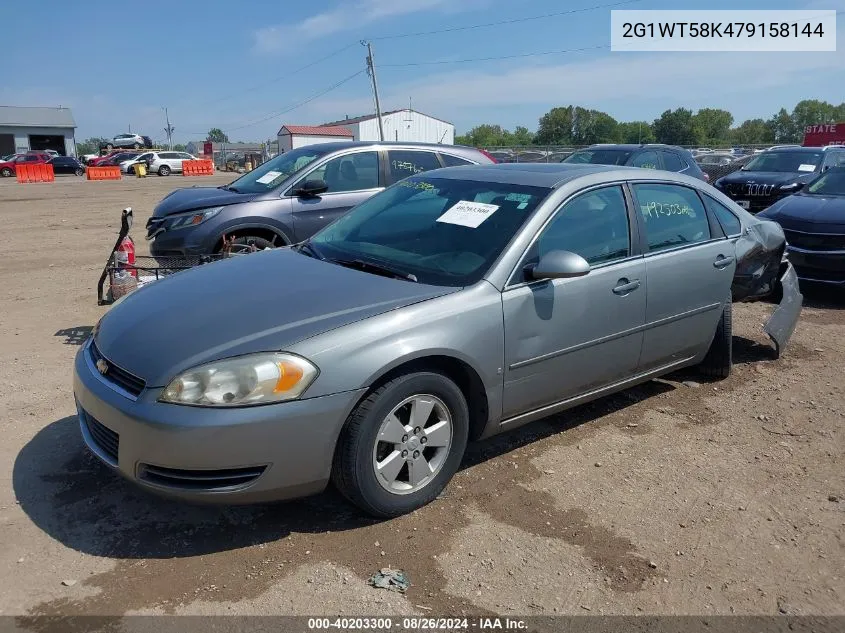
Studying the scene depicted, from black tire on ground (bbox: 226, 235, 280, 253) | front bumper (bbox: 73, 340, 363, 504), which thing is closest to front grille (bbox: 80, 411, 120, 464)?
front bumper (bbox: 73, 340, 363, 504)

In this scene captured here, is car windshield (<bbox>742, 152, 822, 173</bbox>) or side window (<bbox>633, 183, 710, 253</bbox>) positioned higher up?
car windshield (<bbox>742, 152, 822, 173</bbox>)

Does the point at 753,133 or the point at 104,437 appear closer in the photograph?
the point at 104,437

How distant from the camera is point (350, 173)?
24.5ft

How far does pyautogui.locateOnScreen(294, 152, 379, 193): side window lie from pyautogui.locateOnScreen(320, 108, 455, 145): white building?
2387 inches

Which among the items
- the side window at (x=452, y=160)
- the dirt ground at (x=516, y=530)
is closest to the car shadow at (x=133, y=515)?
the dirt ground at (x=516, y=530)

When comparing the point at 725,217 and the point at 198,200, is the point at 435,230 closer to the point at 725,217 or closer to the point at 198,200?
the point at 725,217

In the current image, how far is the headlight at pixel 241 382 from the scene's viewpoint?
110 inches

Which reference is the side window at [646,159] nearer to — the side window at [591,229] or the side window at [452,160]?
the side window at [452,160]

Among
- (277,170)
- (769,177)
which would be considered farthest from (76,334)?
(769,177)

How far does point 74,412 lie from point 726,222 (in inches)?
183

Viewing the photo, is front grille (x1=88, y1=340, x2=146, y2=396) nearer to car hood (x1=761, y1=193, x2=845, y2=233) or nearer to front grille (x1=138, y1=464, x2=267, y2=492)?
front grille (x1=138, y1=464, x2=267, y2=492)

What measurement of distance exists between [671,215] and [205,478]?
333cm

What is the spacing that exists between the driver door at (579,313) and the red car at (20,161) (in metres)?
44.1

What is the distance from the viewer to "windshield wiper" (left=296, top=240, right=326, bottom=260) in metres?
4.07
